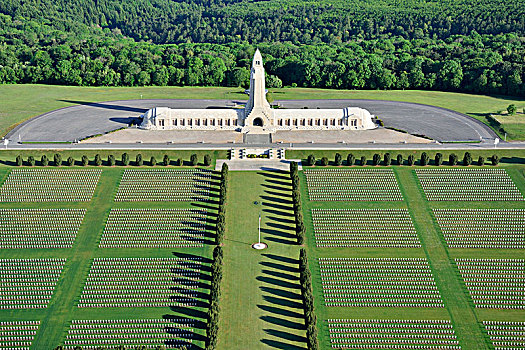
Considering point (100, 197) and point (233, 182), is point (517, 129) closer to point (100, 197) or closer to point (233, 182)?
point (233, 182)

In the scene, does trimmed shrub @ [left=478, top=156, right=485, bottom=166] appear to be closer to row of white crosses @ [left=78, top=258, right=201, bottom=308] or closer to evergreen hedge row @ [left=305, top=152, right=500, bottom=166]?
evergreen hedge row @ [left=305, top=152, right=500, bottom=166]

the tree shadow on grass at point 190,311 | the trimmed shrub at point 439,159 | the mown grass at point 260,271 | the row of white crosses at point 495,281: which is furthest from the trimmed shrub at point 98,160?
the row of white crosses at point 495,281

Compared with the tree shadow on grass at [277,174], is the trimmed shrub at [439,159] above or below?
above

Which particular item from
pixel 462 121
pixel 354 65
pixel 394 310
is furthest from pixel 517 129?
pixel 394 310

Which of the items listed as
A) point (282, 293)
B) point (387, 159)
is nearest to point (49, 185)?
point (282, 293)

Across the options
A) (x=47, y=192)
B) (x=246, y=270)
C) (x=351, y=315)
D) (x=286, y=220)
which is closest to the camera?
(x=351, y=315)

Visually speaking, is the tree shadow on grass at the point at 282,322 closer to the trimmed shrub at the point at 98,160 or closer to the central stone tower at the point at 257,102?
the trimmed shrub at the point at 98,160

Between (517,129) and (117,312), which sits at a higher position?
(517,129)

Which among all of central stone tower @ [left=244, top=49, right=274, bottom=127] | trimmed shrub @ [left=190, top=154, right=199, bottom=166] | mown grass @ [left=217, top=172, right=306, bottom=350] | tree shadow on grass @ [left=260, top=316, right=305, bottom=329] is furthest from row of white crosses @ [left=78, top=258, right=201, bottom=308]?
central stone tower @ [left=244, top=49, right=274, bottom=127]
